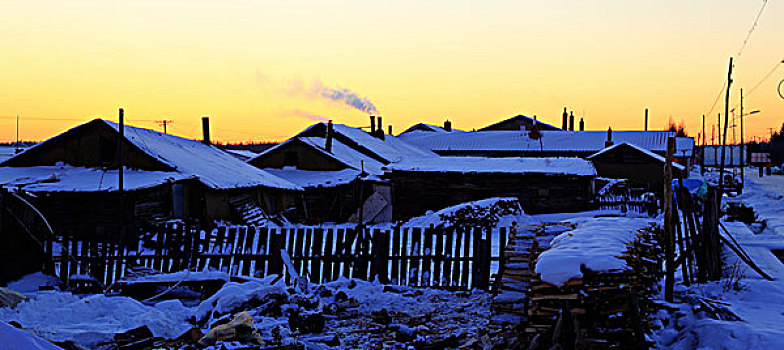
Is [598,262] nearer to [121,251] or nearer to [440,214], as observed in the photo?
[121,251]

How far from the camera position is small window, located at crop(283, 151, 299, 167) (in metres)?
37.4

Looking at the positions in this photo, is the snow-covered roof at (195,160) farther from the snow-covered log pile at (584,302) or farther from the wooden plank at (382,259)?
the snow-covered log pile at (584,302)

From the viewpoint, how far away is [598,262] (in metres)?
6.41

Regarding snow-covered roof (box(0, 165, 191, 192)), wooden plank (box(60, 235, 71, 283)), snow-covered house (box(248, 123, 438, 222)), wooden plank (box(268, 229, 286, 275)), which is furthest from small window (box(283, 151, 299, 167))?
wooden plank (box(268, 229, 286, 275))

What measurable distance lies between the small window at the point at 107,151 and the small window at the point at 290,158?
522 inches

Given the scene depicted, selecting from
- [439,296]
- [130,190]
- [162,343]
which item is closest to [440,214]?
[130,190]

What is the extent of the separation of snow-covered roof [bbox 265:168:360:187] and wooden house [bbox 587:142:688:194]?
60.8 ft

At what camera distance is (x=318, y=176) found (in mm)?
35500

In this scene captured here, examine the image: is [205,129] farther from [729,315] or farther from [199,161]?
[729,315]

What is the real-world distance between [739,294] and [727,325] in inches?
108

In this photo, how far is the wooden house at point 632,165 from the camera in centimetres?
4359

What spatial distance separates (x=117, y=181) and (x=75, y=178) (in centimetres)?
204

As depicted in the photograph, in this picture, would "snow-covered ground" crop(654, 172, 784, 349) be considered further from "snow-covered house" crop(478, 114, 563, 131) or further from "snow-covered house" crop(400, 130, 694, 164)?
"snow-covered house" crop(478, 114, 563, 131)

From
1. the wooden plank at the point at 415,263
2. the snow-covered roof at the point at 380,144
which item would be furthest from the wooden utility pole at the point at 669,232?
the snow-covered roof at the point at 380,144
